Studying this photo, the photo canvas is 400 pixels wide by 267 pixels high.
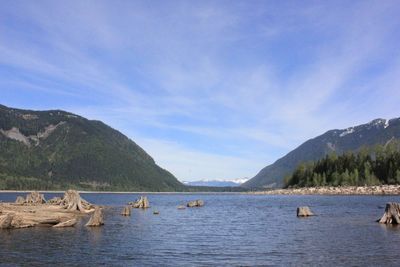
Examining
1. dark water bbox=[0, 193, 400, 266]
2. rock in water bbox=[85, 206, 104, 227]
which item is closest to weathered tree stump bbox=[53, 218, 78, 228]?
dark water bbox=[0, 193, 400, 266]

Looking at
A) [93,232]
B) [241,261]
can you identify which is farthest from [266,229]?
[241,261]

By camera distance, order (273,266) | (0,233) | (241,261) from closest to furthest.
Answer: (273,266), (241,261), (0,233)

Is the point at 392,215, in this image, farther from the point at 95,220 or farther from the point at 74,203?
the point at 74,203

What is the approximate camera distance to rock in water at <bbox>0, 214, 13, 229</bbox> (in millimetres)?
61875

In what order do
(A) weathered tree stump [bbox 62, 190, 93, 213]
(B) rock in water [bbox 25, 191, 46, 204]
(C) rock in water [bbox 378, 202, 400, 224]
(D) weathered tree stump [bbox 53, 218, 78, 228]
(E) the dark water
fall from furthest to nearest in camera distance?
(B) rock in water [bbox 25, 191, 46, 204] → (A) weathered tree stump [bbox 62, 190, 93, 213] → (C) rock in water [bbox 378, 202, 400, 224] → (D) weathered tree stump [bbox 53, 218, 78, 228] → (E) the dark water

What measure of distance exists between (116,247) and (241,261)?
14.8 m

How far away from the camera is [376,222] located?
73.3 meters

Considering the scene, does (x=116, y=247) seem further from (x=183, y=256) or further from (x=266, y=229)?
(x=266, y=229)

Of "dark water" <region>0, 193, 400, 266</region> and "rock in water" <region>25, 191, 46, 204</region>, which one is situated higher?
"rock in water" <region>25, 191, 46, 204</region>

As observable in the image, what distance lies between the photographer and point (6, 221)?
62.1 m

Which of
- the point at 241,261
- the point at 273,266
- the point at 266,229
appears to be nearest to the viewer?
the point at 273,266

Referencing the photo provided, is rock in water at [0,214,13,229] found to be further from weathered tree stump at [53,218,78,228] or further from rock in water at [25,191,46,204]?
rock in water at [25,191,46,204]

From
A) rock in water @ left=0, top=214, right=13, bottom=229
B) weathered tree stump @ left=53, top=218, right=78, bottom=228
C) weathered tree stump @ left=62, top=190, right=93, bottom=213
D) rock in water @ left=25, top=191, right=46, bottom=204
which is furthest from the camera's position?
rock in water @ left=25, top=191, right=46, bottom=204

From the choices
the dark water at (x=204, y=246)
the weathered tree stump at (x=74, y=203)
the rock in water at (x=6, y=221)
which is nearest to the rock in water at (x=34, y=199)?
the weathered tree stump at (x=74, y=203)
